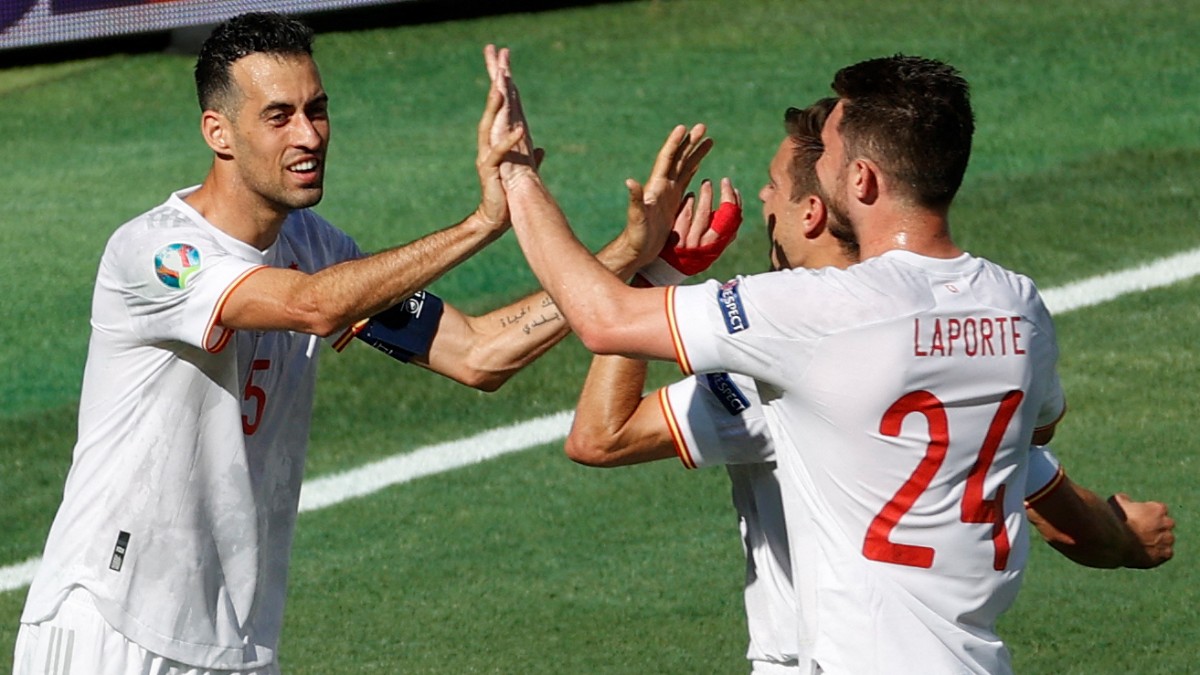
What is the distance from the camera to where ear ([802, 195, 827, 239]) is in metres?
4.99

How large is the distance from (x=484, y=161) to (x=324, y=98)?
3.15ft

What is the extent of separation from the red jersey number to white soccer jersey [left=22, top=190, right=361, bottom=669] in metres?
1.82

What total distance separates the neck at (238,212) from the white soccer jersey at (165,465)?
0.30 ft

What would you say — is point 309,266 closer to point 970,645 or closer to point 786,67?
point 970,645

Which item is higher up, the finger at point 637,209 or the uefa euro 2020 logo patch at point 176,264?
the finger at point 637,209

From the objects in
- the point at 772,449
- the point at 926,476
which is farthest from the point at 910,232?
the point at 772,449

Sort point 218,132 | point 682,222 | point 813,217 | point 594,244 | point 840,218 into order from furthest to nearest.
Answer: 1. point 594,244
2. point 218,132
3. point 682,222
4. point 813,217
5. point 840,218

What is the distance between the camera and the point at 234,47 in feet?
18.5

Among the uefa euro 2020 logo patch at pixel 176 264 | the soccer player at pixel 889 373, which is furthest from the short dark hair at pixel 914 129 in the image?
the uefa euro 2020 logo patch at pixel 176 264

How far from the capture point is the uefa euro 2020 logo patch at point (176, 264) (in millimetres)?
5164

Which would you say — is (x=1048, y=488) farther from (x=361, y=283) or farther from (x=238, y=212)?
(x=238, y=212)

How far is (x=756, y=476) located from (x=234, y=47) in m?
1.92

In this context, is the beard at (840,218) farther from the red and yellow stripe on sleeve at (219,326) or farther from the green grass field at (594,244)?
the green grass field at (594,244)

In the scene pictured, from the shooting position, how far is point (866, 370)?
426 cm
